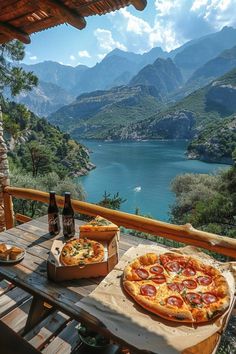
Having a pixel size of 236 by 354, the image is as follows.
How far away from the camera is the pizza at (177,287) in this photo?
4.05 feet

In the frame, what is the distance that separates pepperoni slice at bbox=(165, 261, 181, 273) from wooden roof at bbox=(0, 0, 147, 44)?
4.49ft

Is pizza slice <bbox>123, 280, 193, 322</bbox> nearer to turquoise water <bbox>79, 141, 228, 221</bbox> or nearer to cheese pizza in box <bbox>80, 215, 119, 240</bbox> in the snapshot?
cheese pizza in box <bbox>80, 215, 119, 240</bbox>

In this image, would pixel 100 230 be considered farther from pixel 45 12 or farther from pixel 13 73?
pixel 13 73

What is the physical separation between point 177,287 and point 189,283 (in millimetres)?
76

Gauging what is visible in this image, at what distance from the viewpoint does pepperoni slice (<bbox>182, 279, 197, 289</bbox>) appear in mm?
1431

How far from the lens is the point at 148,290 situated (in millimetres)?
1381

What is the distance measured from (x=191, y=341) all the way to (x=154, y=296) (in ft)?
0.90

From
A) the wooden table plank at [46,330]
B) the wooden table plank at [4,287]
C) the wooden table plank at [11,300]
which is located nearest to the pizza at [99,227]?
the wooden table plank at [46,330]

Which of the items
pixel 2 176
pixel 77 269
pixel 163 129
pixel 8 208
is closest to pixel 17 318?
pixel 77 269

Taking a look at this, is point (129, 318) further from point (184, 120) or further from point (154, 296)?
point (184, 120)

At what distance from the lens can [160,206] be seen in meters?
36.8

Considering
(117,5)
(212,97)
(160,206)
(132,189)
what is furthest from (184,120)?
(117,5)

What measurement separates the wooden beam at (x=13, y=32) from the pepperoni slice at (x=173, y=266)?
6.67 feet

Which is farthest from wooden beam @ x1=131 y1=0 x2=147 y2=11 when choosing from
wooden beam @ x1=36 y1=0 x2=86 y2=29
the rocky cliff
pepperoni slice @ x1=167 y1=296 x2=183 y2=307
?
the rocky cliff
